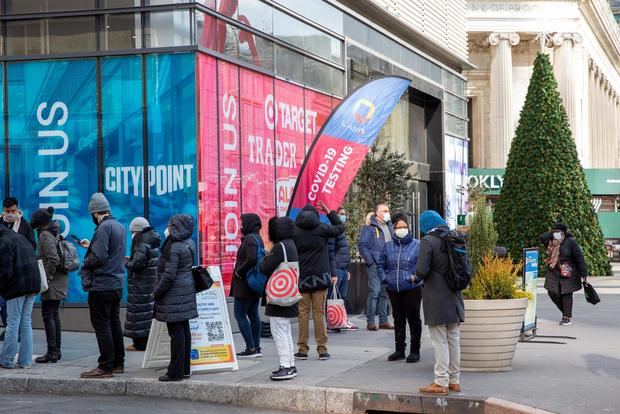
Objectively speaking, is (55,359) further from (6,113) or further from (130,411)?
(6,113)

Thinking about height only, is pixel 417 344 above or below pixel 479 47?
below

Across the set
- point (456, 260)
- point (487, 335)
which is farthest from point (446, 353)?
point (487, 335)

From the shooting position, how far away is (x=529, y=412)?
9.16m

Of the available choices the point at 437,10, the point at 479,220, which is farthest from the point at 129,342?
the point at 437,10

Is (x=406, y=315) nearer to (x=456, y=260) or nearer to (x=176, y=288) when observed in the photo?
(x=456, y=260)

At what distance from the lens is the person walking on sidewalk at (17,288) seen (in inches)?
472

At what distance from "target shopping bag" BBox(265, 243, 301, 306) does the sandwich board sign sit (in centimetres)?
96

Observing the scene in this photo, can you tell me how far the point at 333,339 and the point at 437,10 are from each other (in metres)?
19.6

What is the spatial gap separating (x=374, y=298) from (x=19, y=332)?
603cm

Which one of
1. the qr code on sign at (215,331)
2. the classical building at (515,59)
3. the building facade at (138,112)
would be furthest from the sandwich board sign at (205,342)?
the classical building at (515,59)

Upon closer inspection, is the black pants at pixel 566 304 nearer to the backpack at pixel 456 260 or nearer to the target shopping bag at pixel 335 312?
the target shopping bag at pixel 335 312

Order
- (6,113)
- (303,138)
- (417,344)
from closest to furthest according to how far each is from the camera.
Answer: (417,344)
(6,113)
(303,138)

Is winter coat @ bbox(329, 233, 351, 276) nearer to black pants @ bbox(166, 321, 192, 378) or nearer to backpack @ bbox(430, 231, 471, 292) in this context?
black pants @ bbox(166, 321, 192, 378)

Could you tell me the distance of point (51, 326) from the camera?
12867 mm
